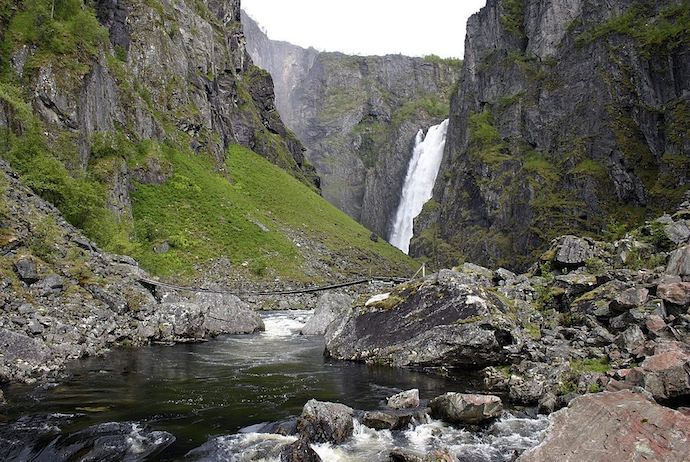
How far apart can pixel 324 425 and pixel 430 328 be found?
838cm

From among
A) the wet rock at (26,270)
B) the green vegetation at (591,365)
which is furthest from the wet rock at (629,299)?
the wet rock at (26,270)

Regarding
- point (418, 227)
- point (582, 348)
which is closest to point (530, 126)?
point (418, 227)

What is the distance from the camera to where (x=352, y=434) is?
1050 centimetres

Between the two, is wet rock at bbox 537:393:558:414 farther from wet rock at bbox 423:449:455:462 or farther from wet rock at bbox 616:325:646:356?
wet rock at bbox 423:449:455:462

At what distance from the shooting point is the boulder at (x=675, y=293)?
14180 millimetres

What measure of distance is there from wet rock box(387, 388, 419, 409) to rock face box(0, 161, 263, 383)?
10387 mm

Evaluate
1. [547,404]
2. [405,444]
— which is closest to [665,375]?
[547,404]

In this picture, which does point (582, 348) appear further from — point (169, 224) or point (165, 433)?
point (169, 224)

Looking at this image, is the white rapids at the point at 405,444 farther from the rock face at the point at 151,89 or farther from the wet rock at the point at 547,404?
the rock face at the point at 151,89

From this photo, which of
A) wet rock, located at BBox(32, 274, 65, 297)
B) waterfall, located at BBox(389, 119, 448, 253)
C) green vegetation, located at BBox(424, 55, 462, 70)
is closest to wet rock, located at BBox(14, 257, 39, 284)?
wet rock, located at BBox(32, 274, 65, 297)

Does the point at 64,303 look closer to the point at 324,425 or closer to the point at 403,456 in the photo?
the point at 324,425

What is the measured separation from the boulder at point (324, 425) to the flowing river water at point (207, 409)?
0.84ft

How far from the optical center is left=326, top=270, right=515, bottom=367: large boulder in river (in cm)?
1673

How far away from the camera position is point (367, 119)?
15788cm
